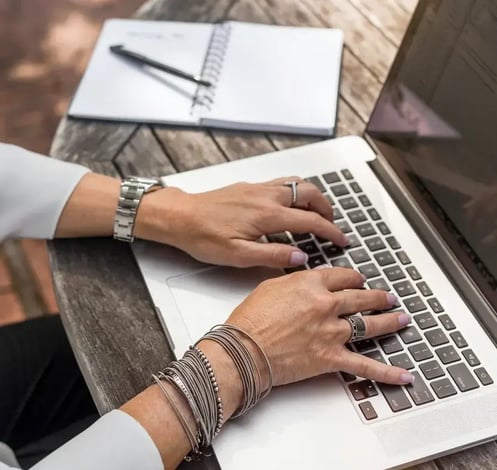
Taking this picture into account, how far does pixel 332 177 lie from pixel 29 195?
0.36 metres

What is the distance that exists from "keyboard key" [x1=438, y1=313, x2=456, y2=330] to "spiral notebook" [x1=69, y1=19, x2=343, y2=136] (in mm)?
307

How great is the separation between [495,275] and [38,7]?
1.96m

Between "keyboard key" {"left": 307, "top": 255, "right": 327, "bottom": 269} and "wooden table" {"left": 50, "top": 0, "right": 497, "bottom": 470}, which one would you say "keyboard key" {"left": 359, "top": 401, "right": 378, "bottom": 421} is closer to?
"wooden table" {"left": 50, "top": 0, "right": 497, "bottom": 470}

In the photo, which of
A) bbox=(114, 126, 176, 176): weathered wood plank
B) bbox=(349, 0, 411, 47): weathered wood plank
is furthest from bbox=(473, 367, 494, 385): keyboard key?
bbox=(349, 0, 411, 47): weathered wood plank

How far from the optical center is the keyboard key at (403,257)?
77 cm

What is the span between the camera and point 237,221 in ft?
2.52

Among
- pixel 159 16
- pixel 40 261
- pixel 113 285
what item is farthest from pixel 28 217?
pixel 40 261

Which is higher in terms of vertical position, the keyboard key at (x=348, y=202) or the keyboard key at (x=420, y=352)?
the keyboard key at (x=348, y=202)

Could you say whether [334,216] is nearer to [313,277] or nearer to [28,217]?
[313,277]

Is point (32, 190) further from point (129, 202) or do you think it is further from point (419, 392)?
point (419, 392)

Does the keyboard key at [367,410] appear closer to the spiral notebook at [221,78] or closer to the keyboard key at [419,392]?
the keyboard key at [419,392]

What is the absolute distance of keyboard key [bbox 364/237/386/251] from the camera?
78 centimetres

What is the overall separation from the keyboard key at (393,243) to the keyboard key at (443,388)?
0.17 m

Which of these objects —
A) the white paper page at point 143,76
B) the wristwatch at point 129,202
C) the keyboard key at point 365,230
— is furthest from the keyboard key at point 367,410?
the white paper page at point 143,76
